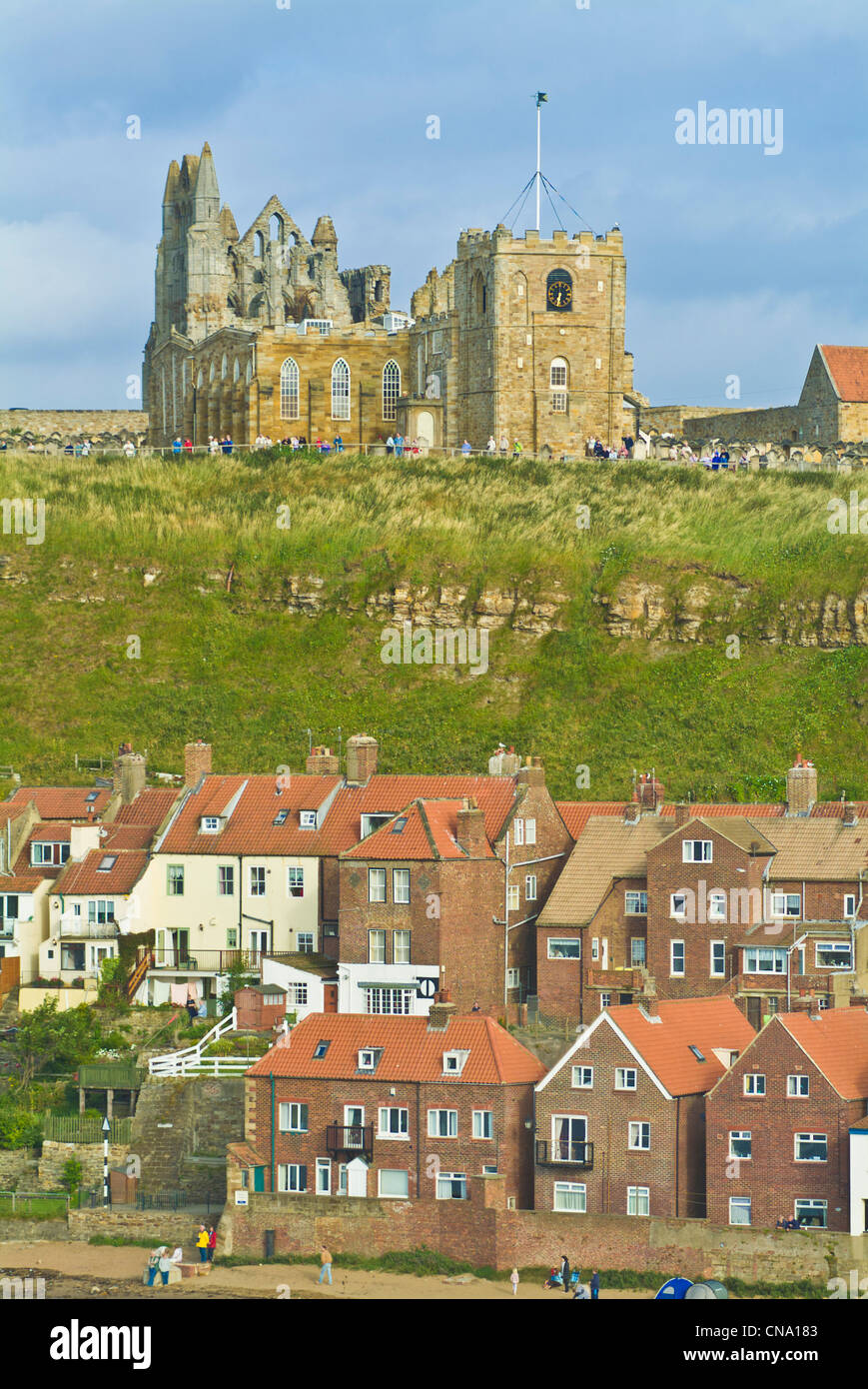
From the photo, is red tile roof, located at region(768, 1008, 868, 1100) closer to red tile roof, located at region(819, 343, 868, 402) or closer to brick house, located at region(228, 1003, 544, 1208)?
brick house, located at region(228, 1003, 544, 1208)

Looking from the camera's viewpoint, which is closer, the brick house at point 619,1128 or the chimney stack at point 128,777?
the brick house at point 619,1128

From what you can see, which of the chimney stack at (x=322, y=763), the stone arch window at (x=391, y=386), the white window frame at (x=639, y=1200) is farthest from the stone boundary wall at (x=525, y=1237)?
the stone arch window at (x=391, y=386)

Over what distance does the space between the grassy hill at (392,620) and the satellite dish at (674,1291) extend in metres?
23.7

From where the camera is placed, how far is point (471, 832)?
59656 mm

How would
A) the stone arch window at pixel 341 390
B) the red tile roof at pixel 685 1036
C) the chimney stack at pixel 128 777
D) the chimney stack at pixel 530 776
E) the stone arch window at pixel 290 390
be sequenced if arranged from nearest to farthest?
the red tile roof at pixel 685 1036 < the chimney stack at pixel 530 776 < the chimney stack at pixel 128 777 < the stone arch window at pixel 290 390 < the stone arch window at pixel 341 390

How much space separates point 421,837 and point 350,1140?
9222mm

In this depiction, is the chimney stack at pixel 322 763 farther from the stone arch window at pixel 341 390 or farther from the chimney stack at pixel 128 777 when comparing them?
the stone arch window at pixel 341 390

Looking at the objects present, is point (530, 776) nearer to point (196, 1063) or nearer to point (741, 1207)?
point (196, 1063)

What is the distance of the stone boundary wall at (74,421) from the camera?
369 feet

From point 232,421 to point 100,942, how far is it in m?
36.1

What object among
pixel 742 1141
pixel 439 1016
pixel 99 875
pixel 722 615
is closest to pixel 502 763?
pixel 99 875

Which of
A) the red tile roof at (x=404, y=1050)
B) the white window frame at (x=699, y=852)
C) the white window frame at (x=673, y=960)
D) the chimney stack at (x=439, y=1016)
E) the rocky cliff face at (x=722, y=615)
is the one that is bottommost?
the red tile roof at (x=404, y=1050)

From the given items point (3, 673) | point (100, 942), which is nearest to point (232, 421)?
point (3, 673)

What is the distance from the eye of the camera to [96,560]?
269 ft
